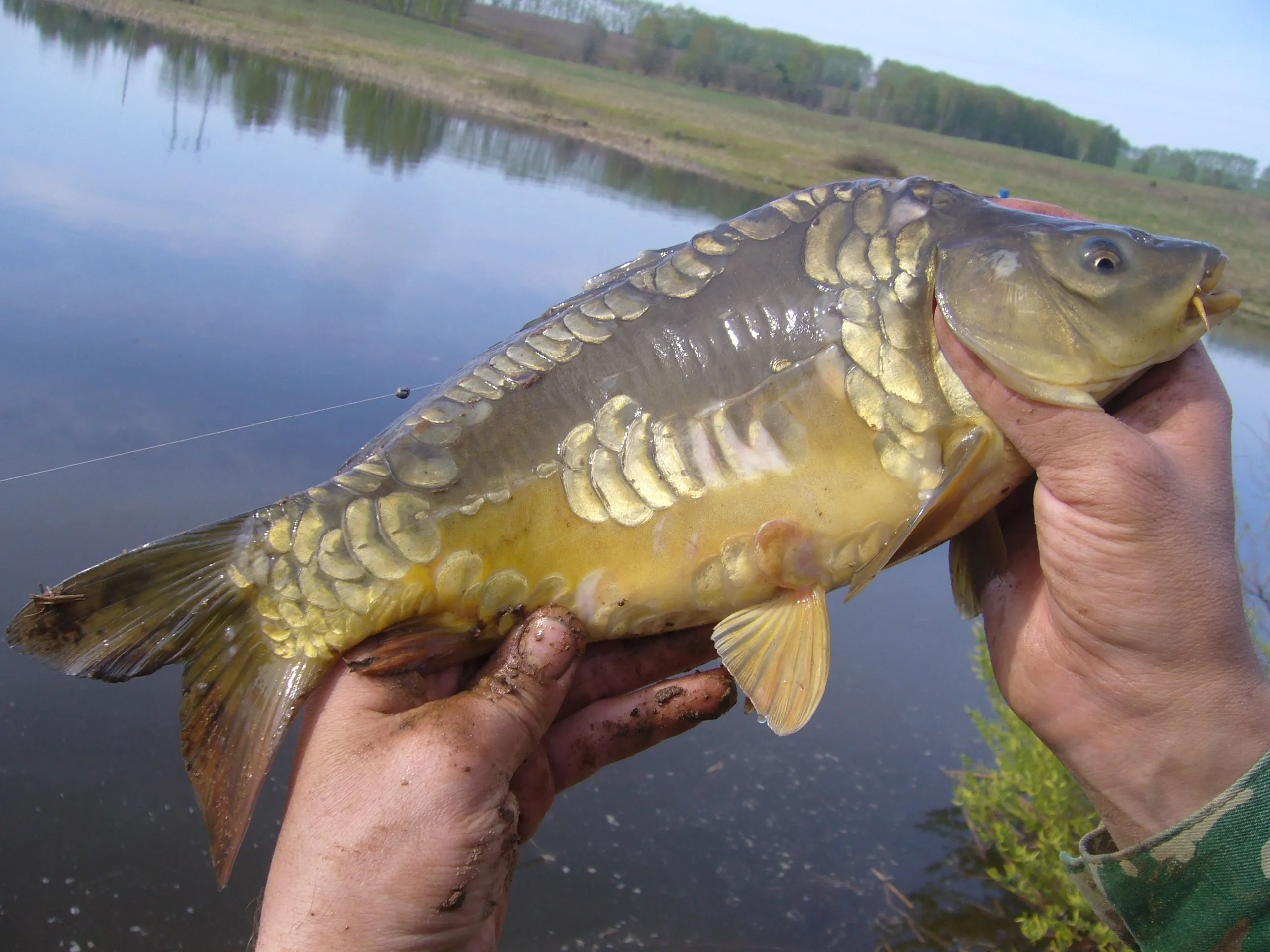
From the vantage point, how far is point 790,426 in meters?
2.19

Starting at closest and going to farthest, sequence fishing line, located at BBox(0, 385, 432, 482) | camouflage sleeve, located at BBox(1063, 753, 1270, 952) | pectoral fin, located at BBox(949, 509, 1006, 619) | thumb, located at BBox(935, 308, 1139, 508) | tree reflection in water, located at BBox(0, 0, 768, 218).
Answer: camouflage sleeve, located at BBox(1063, 753, 1270, 952)
thumb, located at BBox(935, 308, 1139, 508)
pectoral fin, located at BBox(949, 509, 1006, 619)
fishing line, located at BBox(0, 385, 432, 482)
tree reflection in water, located at BBox(0, 0, 768, 218)

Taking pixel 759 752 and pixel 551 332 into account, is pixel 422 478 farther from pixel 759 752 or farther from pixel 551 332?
pixel 759 752

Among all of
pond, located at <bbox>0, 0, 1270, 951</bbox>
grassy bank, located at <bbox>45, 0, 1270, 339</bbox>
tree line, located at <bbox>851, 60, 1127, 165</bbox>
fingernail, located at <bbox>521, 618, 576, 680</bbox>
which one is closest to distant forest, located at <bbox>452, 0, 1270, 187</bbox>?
tree line, located at <bbox>851, 60, 1127, 165</bbox>

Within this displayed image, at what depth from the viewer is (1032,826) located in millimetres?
4848

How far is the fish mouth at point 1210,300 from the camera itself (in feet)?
6.81

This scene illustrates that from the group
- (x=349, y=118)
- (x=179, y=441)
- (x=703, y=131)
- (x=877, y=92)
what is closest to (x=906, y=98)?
(x=877, y=92)

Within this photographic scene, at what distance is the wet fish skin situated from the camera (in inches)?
81.0

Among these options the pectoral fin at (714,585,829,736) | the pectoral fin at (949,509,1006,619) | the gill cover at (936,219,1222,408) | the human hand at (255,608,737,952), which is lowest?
the human hand at (255,608,737,952)

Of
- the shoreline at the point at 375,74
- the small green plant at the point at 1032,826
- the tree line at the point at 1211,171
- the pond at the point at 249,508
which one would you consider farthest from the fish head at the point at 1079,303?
the tree line at the point at 1211,171

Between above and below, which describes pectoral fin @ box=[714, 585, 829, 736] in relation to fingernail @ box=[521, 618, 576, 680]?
above

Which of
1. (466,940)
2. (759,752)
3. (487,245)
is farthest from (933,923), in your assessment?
(487,245)

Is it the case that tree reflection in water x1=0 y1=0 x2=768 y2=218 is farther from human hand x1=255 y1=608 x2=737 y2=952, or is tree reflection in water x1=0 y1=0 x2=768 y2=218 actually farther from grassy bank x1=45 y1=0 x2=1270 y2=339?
human hand x1=255 y1=608 x2=737 y2=952

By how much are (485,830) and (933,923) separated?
3.75m

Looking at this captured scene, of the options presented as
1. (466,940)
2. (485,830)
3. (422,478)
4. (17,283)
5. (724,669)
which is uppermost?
(422,478)
